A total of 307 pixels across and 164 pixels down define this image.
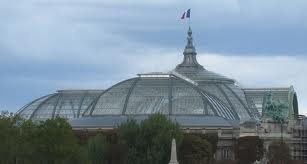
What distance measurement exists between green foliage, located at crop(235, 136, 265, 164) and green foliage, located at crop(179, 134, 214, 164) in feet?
31.4

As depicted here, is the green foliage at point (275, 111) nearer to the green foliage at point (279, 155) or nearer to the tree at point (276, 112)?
the tree at point (276, 112)

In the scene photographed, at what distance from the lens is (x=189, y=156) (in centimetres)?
14412

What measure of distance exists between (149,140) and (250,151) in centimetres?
2083

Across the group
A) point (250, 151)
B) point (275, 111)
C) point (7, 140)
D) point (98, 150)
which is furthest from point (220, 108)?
point (7, 140)

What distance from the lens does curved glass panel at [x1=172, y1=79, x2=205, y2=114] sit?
633ft

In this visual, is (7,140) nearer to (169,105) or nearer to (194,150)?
(194,150)

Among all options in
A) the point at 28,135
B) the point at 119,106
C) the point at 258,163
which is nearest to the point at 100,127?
the point at 119,106

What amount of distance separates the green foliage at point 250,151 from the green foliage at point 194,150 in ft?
31.4

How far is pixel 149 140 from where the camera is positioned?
13925 centimetres

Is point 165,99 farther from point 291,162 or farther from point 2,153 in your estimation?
point 2,153

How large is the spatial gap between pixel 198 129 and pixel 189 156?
36.5 m

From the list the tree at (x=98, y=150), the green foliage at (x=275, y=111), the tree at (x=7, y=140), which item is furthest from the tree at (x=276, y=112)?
the tree at (x=7, y=140)

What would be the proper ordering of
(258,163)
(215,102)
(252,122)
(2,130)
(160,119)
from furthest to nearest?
(215,102) < (252,122) < (258,163) < (160,119) < (2,130)

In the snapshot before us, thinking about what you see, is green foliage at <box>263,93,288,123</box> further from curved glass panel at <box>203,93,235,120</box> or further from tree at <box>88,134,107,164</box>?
tree at <box>88,134,107,164</box>
